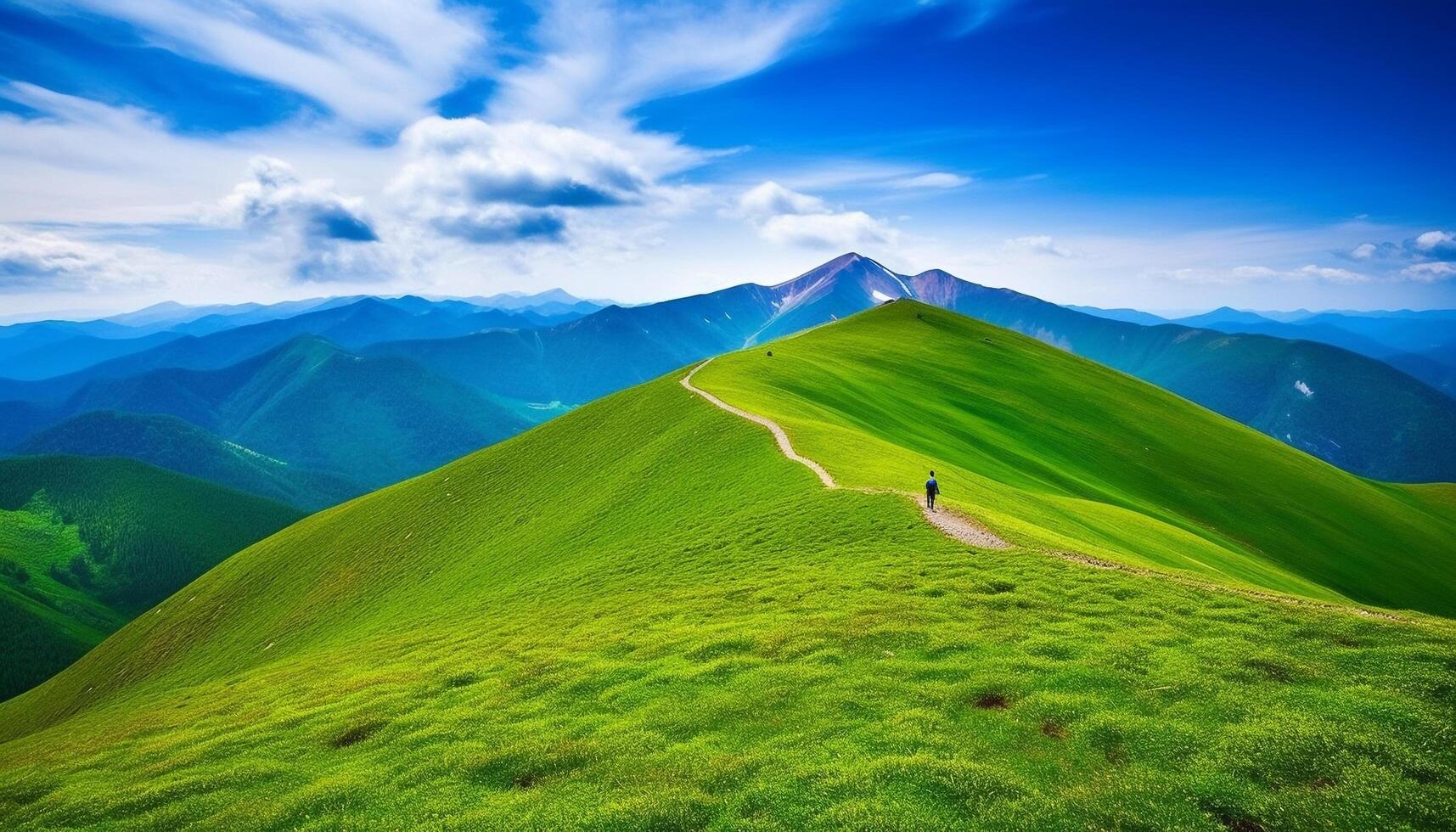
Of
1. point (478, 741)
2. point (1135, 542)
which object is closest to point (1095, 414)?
point (1135, 542)

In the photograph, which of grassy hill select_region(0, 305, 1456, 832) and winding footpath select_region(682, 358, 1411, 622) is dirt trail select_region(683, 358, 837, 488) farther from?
grassy hill select_region(0, 305, 1456, 832)

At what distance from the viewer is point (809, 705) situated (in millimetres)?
18328

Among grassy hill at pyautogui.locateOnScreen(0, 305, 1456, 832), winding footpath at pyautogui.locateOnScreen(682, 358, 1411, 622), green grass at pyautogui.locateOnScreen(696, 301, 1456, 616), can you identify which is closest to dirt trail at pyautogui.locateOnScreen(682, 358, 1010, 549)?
winding footpath at pyautogui.locateOnScreen(682, 358, 1411, 622)

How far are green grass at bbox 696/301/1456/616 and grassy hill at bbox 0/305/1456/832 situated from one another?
16.7ft

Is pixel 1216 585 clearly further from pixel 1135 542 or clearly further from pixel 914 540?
pixel 1135 542

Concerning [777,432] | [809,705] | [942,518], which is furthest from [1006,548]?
[777,432]

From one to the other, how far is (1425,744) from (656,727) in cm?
1826

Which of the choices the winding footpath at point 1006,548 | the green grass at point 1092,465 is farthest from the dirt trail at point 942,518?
the green grass at point 1092,465

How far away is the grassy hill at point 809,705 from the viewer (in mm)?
14000

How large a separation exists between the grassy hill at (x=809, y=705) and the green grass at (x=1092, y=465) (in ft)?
16.7

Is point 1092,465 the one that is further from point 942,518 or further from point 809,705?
point 809,705

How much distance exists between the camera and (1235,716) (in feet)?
51.1

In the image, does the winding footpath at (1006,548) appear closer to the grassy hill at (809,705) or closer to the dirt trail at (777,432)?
the dirt trail at (777,432)

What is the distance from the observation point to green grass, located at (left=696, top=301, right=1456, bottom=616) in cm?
4903
